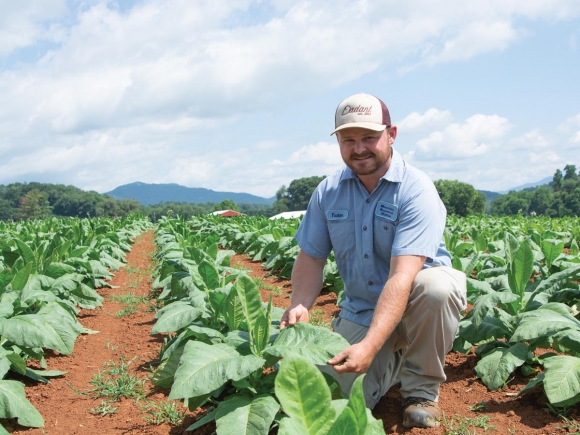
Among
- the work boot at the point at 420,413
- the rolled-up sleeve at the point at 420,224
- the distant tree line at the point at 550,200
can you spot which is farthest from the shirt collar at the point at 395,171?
the distant tree line at the point at 550,200

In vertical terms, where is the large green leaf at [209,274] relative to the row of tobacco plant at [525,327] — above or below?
above

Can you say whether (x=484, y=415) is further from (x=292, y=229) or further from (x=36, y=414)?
(x=292, y=229)

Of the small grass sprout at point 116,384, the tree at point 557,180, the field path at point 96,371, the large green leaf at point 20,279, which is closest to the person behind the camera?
the field path at point 96,371

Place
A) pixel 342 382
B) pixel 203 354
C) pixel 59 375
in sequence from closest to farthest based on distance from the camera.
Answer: pixel 203 354 → pixel 342 382 → pixel 59 375

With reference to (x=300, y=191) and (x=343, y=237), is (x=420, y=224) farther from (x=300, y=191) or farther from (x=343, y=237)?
(x=300, y=191)

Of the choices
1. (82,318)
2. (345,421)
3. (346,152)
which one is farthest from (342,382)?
(82,318)

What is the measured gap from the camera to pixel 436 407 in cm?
283

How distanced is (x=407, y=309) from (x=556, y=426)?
34.1 inches

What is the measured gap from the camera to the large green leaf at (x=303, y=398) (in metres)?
1.31

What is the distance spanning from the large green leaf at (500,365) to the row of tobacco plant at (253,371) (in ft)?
3.18

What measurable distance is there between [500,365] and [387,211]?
1.11 m

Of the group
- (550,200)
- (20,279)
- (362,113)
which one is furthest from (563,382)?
(550,200)

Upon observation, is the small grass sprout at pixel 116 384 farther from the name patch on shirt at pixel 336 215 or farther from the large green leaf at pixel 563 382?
the large green leaf at pixel 563 382

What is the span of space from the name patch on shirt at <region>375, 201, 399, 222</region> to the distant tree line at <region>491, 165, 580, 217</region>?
5216 cm
